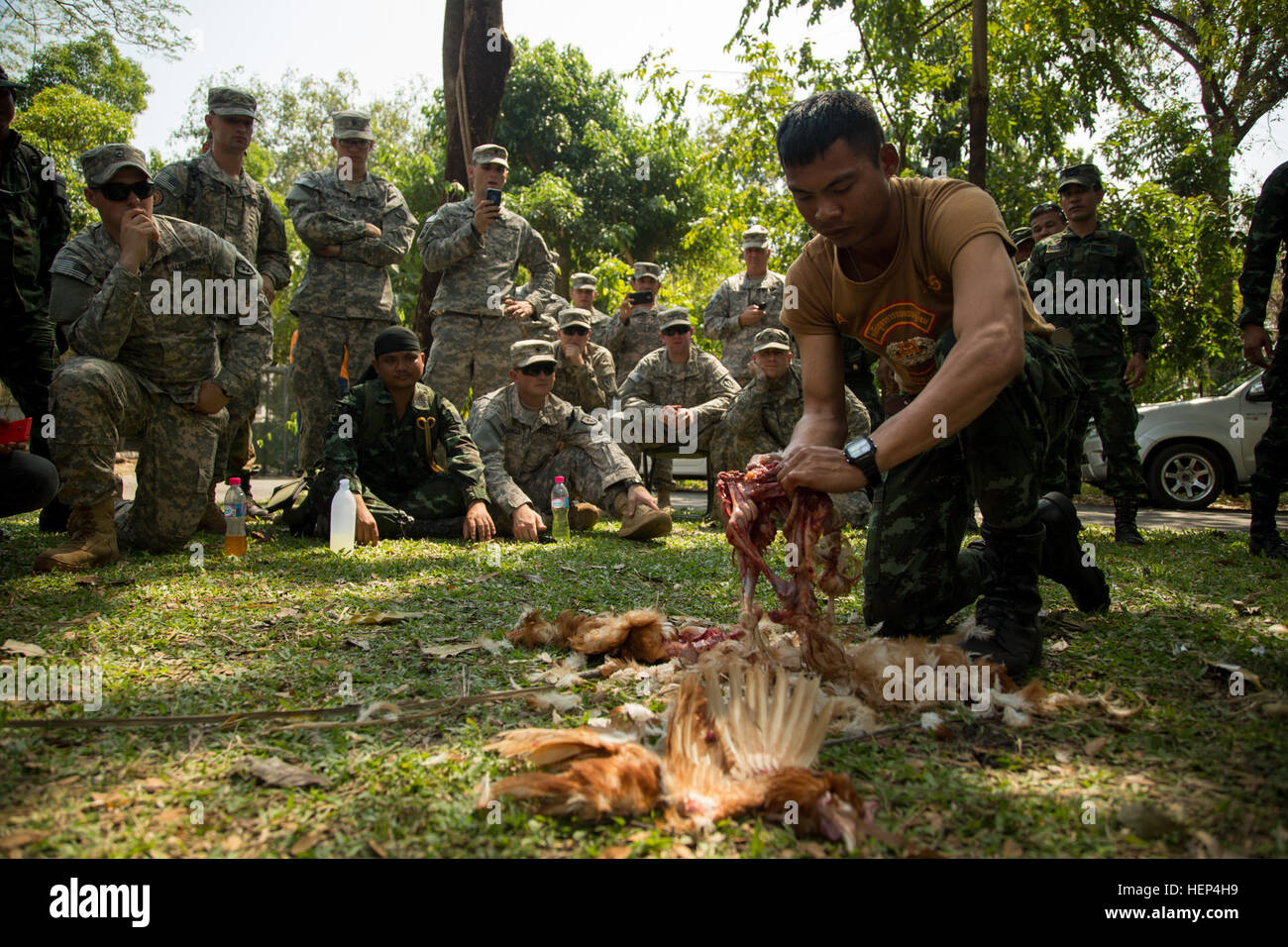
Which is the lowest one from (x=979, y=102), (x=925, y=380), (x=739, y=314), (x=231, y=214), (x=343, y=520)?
(x=343, y=520)

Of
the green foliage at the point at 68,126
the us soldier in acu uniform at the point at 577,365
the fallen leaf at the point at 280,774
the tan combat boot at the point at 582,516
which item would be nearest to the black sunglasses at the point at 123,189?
the tan combat boot at the point at 582,516

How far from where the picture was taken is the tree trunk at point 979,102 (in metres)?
8.03

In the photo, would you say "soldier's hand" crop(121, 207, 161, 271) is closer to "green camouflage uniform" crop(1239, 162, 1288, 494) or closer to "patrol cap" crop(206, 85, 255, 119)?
"patrol cap" crop(206, 85, 255, 119)

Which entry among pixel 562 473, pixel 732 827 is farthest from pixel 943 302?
pixel 562 473

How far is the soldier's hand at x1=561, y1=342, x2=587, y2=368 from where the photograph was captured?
764cm

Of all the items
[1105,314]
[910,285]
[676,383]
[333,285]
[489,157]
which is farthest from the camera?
[676,383]

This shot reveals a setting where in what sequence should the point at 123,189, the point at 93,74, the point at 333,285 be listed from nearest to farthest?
1. the point at 123,189
2. the point at 333,285
3. the point at 93,74

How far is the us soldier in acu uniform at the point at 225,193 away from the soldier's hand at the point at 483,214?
1.56m

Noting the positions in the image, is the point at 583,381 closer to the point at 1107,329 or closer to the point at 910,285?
the point at 1107,329

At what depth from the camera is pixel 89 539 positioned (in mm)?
4418

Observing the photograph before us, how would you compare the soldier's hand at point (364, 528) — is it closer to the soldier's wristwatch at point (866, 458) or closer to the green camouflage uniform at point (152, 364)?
the green camouflage uniform at point (152, 364)

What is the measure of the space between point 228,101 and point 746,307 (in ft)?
15.9

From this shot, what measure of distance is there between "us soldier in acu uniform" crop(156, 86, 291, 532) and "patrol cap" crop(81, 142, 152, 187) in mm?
1103

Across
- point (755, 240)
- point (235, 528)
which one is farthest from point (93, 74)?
point (235, 528)
